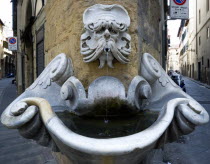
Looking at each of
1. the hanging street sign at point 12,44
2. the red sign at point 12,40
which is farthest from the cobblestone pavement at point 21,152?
the red sign at point 12,40

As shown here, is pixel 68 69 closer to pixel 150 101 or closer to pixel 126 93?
pixel 126 93

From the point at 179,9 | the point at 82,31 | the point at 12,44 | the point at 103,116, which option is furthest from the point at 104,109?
the point at 12,44

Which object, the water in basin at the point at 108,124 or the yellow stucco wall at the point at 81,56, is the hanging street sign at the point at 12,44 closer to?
the yellow stucco wall at the point at 81,56

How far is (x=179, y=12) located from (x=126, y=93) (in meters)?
5.87

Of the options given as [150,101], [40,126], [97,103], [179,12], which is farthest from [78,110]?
[179,12]

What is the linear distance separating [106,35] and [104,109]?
0.49 m

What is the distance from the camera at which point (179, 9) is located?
A: 6.77 m

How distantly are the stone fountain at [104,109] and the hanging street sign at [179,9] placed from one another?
214 inches

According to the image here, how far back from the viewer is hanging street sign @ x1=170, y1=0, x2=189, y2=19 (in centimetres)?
673

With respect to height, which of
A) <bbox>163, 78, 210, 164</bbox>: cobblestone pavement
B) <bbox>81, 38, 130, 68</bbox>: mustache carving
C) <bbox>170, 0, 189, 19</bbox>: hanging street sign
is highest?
<bbox>170, 0, 189, 19</bbox>: hanging street sign

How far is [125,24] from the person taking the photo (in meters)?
1.63

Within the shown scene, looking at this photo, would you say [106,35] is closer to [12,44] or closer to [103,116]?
[103,116]

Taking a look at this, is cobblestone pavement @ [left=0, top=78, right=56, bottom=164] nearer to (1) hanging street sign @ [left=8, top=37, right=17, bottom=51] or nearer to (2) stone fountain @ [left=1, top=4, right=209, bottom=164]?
(2) stone fountain @ [left=1, top=4, right=209, bottom=164]

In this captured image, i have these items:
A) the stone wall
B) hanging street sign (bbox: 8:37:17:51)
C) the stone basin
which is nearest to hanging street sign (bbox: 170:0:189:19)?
the stone wall
